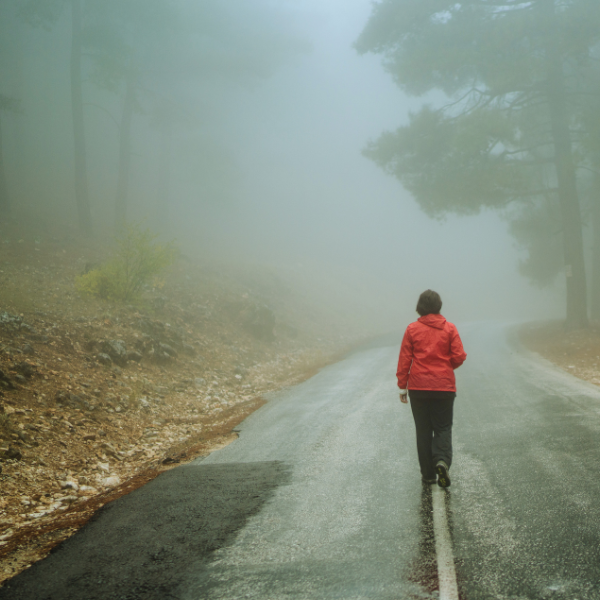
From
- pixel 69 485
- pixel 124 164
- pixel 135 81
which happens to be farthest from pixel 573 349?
pixel 135 81

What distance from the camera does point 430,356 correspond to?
15.7 ft

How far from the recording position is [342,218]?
221 ft

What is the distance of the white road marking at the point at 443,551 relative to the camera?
278cm

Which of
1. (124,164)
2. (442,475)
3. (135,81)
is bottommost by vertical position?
(442,475)

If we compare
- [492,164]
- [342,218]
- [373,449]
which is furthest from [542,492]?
[342,218]

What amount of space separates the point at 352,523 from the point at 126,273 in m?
10.4

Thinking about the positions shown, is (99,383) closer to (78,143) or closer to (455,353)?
(455,353)

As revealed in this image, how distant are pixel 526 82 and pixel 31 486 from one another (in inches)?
686

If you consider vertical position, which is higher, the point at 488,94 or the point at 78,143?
the point at 78,143

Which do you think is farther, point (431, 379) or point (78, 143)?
point (78, 143)

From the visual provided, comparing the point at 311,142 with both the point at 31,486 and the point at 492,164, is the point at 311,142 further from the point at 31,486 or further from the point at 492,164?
the point at 31,486

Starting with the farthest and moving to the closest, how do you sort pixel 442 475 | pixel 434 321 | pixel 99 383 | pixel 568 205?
pixel 568 205 → pixel 99 383 → pixel 434 321 → pixel 442 475

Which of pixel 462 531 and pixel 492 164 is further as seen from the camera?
pixel 492 164

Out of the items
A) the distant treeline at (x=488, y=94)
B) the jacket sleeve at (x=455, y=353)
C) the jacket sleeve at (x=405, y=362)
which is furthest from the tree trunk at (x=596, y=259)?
the jacket sleeve at (x=405, y=362)
